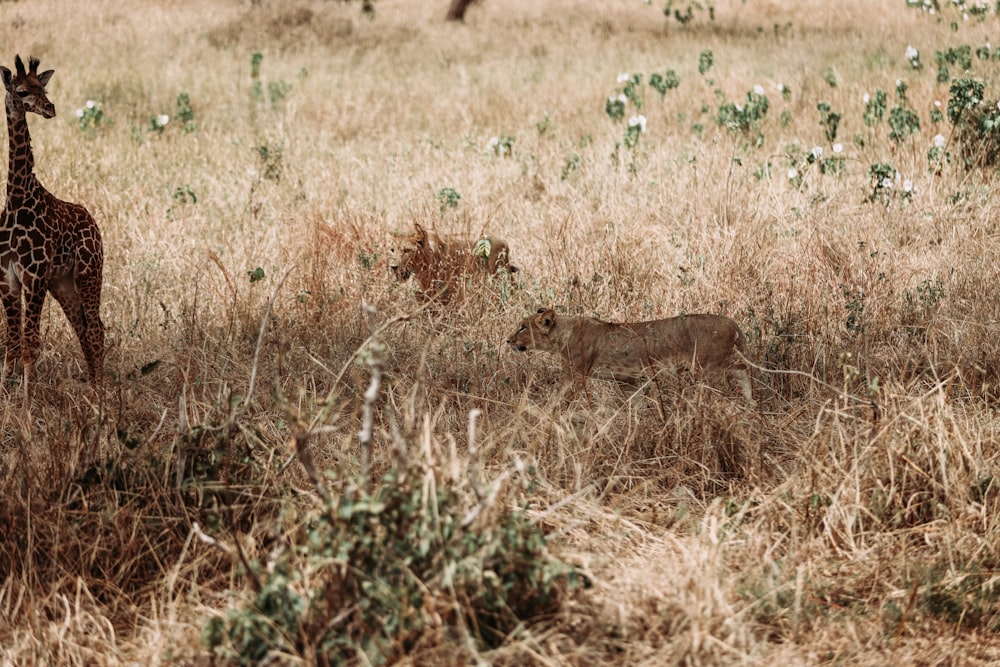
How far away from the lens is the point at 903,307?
5.50 m

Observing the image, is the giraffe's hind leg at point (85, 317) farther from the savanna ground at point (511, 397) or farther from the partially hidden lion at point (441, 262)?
the partially hidden lion at point (441, 262)

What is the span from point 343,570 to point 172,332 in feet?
10.0

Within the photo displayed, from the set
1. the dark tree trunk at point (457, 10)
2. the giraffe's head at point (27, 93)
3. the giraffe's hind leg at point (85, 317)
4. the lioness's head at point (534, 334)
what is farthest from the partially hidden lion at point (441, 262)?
the dark tree trunk at point (457, 10)

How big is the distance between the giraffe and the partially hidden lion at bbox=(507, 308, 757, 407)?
6.14 ft

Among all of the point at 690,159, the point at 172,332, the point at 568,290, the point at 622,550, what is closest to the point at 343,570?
the point at 622,550

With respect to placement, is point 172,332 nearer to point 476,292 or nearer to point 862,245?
point 476,292

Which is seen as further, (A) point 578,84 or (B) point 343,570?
(A) point 578,84

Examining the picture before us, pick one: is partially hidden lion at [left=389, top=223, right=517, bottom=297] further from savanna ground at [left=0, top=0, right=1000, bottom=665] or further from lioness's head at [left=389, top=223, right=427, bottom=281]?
savanna ground at [left=0, top=0, right=1000, bottom=665]

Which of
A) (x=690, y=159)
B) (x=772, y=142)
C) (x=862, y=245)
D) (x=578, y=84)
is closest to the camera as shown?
(x=862, y=245)

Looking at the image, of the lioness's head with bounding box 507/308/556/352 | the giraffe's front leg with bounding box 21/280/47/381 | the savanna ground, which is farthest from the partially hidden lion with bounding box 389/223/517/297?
the giraffe's front leg with bounding box 21/280/47/381

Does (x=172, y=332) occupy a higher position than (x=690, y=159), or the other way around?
(x=690, y=159)

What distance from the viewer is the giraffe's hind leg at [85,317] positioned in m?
4.89

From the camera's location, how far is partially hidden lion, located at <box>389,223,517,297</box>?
6012 millimetres

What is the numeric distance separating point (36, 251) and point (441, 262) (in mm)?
2128
